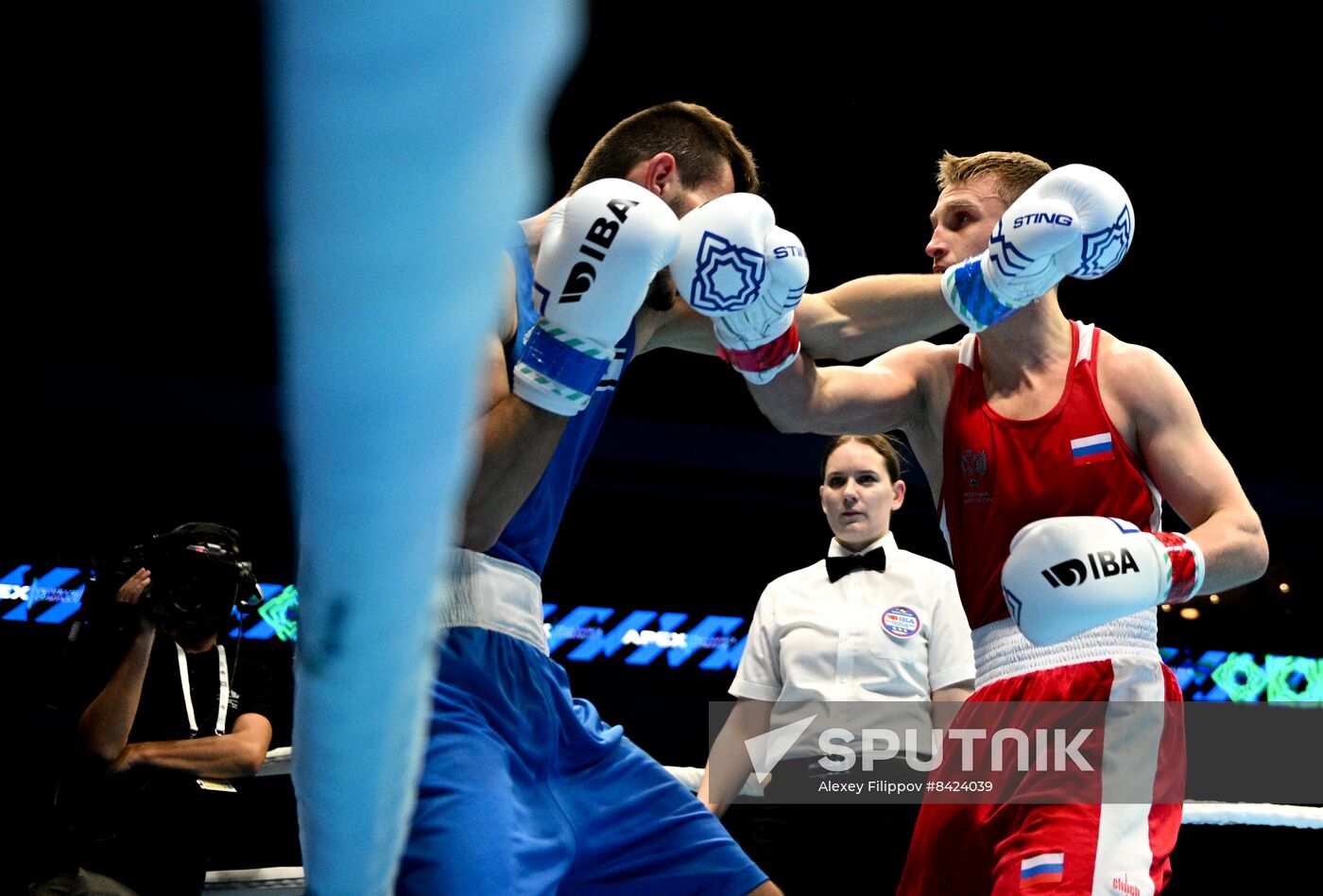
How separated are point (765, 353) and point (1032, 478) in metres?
0.62

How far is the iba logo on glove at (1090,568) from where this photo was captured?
221 centimetres

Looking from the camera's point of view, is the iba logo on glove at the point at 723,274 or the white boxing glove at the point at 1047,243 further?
the white boxing glove at the point at 1047,243

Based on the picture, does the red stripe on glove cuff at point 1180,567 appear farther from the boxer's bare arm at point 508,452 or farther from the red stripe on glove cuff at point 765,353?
the boxer's bare arm at point 508,452

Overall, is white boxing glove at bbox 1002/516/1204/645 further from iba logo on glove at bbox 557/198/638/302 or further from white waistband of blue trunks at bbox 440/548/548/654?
iba logo on glove at bbox 557/198/638/302

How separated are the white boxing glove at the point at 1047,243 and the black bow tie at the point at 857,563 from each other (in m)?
1.67

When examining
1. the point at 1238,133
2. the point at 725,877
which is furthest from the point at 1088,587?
the point at 1238,133

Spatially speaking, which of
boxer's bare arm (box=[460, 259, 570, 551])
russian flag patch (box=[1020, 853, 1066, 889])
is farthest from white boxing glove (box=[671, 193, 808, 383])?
russian flag patch (box=[1020, 853, 1066, 889])

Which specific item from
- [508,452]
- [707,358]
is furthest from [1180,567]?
[707,358]

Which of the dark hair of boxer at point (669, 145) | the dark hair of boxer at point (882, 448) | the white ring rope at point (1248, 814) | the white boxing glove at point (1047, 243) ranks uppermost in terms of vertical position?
the dark hair of boxer at point (669, 145)

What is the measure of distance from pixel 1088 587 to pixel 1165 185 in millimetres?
5694

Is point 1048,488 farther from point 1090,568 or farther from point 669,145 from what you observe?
point 669,145

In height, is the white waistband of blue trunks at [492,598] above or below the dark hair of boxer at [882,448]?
below

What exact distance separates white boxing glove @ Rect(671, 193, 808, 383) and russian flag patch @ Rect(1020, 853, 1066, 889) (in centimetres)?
106

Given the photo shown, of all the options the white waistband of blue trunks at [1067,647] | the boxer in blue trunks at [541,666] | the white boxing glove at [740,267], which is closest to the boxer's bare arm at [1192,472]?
the white waistband of blue trunks at [1067,647]
